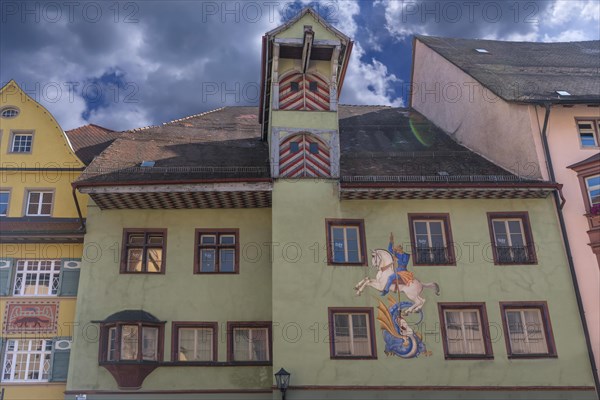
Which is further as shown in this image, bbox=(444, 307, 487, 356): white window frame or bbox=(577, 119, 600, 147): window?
bbox=(577, 119, 600, 147): window

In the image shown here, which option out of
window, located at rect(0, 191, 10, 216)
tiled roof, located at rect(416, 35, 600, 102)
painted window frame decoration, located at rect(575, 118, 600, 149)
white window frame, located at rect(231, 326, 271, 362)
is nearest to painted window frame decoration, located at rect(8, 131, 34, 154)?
window, located at rect(0, 191, 10, 216)

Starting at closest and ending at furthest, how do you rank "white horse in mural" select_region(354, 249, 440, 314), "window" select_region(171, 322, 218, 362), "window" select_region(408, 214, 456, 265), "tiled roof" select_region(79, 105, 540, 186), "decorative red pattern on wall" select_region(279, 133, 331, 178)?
"white horse in mural" select_region(354, 249, 440, 314), "window" select_region(171, 322, 218, 362), "window" select_region(408, 214, 456, 265), "decorative red pattern on wall" select_region(279, 133, 331, 178), "tiled roof" select_region(79, 105, 540, 186)

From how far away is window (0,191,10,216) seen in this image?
2253cm

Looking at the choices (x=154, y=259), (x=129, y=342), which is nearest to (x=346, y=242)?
(x=154, y=259)

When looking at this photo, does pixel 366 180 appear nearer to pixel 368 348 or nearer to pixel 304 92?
pixel 304 92

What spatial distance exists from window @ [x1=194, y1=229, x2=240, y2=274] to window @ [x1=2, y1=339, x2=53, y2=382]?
5611mm

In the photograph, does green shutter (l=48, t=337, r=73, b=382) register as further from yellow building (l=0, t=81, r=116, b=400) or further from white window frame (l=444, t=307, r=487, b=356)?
white window frame (l=444, t=307, r=487, b=356)

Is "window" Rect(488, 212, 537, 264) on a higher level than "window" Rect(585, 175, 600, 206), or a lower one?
lower

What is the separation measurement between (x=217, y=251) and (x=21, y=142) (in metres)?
8.77

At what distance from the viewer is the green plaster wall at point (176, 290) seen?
793 inches

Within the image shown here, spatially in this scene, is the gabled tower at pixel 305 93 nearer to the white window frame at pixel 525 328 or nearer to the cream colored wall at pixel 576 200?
the white window frame at pixel 525 328

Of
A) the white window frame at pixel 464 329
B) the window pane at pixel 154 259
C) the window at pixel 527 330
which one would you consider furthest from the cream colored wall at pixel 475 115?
the window pane at pixel 154 259

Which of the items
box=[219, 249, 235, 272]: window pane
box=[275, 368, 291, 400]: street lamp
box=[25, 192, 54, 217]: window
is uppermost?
box=[25, 192, 54, 217]: window

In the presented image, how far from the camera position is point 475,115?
84.3ft
